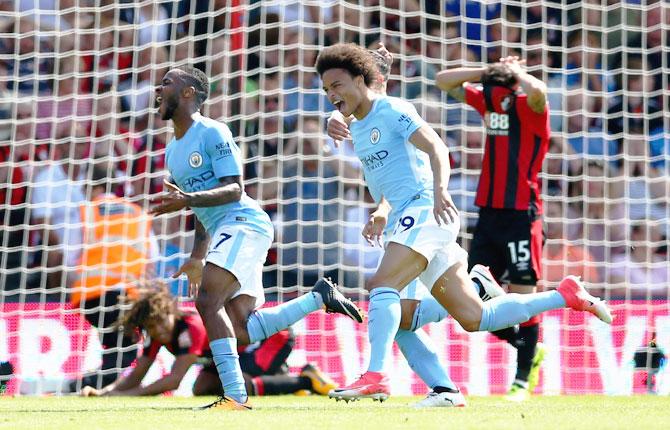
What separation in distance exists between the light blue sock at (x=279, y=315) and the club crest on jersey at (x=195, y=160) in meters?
0.84

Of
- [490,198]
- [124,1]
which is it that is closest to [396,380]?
[490,198]

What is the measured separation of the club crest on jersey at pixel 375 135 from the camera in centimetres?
526

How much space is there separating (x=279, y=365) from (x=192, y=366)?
63cm

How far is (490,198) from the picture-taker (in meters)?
6.73

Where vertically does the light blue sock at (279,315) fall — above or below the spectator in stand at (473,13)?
below

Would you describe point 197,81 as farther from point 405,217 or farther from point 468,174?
point 468,174

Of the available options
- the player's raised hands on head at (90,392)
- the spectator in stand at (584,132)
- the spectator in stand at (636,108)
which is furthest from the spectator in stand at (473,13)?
the player's raised hands on head at (90,392)

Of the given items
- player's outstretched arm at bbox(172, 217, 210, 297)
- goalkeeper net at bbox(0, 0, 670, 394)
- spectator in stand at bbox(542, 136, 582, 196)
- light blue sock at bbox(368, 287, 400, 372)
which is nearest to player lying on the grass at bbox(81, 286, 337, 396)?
goalkeeper net at bbox(0, 0, 670, 394)

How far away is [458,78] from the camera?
22.2 feet

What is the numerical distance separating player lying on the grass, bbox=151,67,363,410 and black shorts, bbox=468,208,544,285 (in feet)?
4.22

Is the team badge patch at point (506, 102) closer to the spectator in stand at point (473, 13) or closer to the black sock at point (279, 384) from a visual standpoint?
the black sock at point (279, 384)

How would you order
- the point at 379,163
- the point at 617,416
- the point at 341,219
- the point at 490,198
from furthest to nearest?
the point at 341,219 < the point at 490,198 < the point at 379,163 < the point at 617,416

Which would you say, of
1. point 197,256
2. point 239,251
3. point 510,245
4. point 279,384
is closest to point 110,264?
point 279,384

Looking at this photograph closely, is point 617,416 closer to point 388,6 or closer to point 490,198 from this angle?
point 490,198
